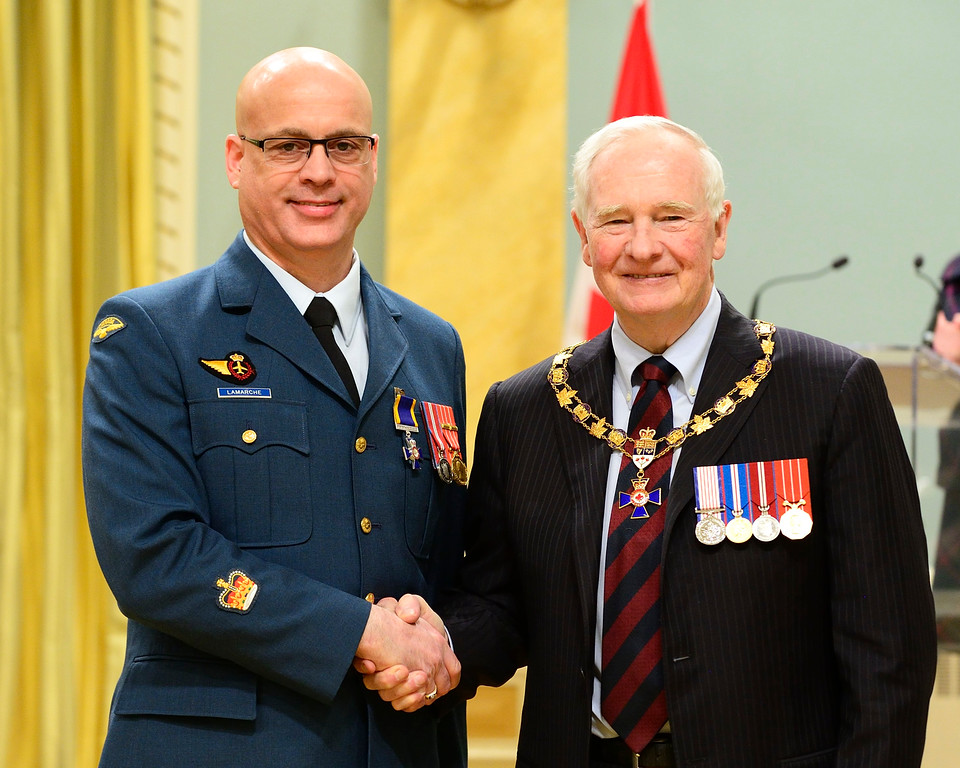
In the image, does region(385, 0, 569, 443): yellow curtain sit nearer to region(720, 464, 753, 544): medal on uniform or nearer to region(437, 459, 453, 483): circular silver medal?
region(437, 459, 453, 483): circular silver medal

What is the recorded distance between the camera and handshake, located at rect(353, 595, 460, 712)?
1.83 meters

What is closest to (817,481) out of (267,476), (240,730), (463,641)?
(463,641)

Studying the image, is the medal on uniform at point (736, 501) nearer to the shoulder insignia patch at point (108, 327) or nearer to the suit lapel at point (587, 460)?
the suit lapel at point (587, 460)

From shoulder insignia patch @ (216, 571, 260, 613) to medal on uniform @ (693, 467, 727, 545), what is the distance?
0.72 meters

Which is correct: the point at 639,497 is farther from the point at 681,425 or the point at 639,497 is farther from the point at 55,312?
the point at 55,312

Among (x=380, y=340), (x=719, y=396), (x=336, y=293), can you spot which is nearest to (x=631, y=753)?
(x=719, y=396)

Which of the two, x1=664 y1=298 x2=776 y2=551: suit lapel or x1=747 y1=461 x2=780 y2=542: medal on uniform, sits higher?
x1=664 y1=298 x2=776 y2=551: suit lapel

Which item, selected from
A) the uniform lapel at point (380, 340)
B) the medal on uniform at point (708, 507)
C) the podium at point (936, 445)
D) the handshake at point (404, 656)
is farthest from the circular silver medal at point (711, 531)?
the podium at point (936, 445)

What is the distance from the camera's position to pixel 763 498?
5.79 ft

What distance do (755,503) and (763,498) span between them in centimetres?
2

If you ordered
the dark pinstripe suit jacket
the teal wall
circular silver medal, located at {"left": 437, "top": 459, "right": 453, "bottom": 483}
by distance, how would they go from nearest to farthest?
the dark pinstripe suit jacket < circular silver medal, located at {"left": 437, "top": 459, "right": 453, "bottom": 483} < the teal wall

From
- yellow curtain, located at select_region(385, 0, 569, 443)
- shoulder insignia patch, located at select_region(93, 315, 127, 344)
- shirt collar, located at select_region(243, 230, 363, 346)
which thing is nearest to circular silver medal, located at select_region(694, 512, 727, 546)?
shirt collar, located at select_region(243, 230, 363, 346)

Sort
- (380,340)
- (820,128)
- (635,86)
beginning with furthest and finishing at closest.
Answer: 1. (820,128)
2. (635,86)
3. (380,340)

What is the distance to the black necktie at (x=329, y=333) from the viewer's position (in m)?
2.02
